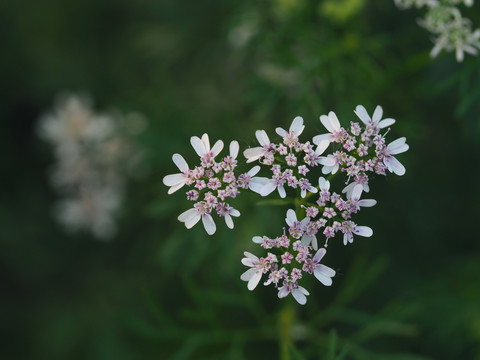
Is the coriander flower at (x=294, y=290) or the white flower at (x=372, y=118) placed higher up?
the white flower at (x=372, y=118)

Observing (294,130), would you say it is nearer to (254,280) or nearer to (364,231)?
(364,231)

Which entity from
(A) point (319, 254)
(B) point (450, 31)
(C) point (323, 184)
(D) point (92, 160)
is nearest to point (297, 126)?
(C) point (323, 184)

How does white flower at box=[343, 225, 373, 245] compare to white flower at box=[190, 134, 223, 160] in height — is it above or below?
below

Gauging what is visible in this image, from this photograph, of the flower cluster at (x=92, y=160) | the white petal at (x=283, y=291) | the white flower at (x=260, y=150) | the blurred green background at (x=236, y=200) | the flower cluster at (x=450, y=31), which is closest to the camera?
the white petal at (x=283, y=291)

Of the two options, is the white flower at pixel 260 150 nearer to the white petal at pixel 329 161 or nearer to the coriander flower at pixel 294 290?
the white petal at pixel 329 161

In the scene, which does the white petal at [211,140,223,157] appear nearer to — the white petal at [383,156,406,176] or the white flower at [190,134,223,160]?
the white flower at [190,134,223,160]

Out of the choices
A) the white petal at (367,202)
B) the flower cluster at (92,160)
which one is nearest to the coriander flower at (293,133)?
the white petal at (367,202)

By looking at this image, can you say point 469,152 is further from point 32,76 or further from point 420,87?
point 32,76

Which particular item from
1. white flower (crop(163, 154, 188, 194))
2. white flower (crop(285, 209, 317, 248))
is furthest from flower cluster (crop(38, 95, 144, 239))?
white flower (crop(285, 209, 317, 248))
